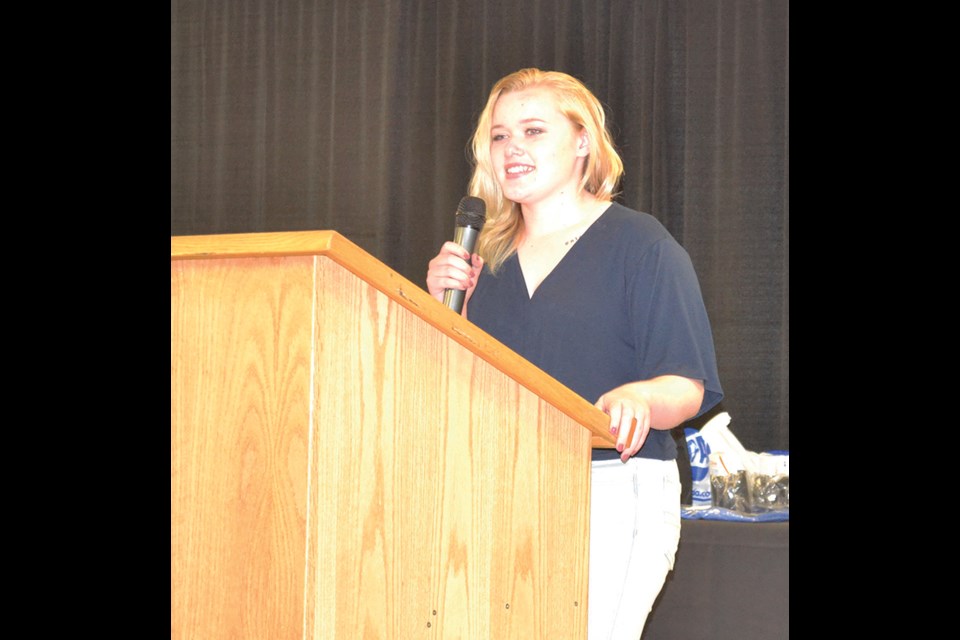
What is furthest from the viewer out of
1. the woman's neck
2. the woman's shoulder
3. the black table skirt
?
the black table skirt

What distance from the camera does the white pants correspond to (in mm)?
1450

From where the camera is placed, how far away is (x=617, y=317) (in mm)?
1635

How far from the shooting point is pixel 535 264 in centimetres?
178

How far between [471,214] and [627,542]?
1.72 feet

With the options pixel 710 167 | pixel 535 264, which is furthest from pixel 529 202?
pixel 710 167

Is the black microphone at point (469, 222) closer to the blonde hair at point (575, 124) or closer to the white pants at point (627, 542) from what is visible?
the blonde hair at point (575, 124)

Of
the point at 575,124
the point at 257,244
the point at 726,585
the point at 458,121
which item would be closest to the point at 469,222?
the point at 575,124

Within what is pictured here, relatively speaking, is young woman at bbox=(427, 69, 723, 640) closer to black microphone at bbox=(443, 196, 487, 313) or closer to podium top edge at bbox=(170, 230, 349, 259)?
black microphone at bbox=(443, 196, 487, 313)

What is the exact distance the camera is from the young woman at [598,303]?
4.83 ft

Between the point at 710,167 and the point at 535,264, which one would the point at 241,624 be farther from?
the point at 710,167

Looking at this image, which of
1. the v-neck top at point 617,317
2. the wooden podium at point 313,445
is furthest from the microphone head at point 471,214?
the wooden podium at point 313,445

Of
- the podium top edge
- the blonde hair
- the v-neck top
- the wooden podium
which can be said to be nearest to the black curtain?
the blonde hair

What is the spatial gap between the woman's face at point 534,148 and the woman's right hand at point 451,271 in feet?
0.90

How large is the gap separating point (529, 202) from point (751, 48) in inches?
74.5
